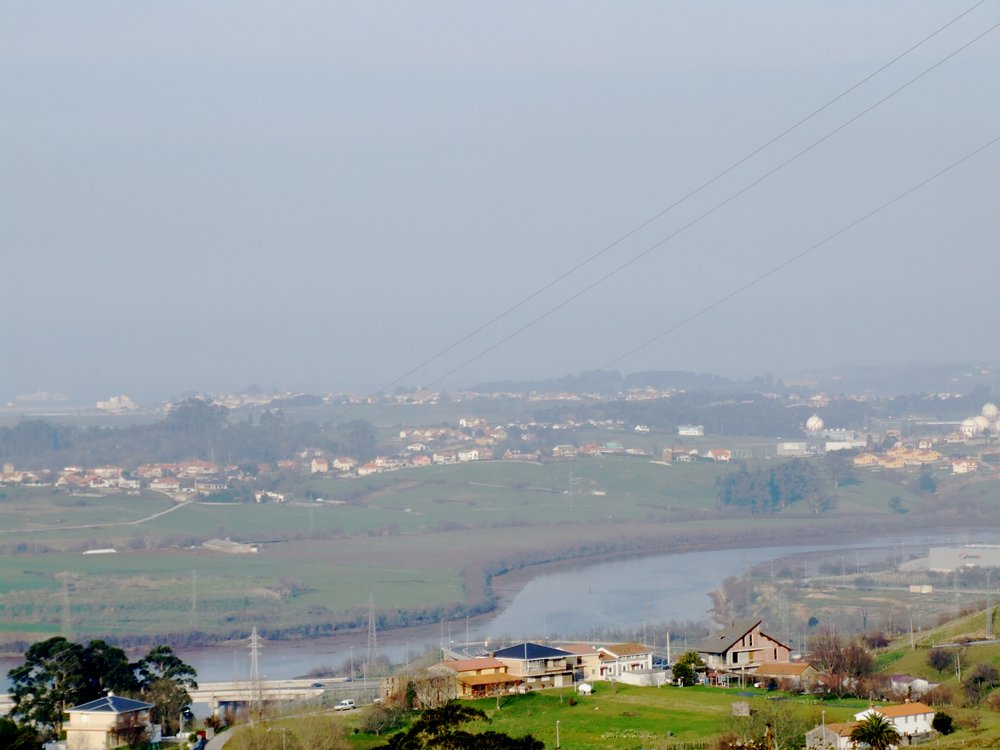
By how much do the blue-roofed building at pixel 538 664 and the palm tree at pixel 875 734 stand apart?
512 centimetres

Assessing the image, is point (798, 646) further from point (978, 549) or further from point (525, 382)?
point (525, 382)

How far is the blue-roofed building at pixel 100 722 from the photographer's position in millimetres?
15023

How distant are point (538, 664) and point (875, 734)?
5712 mm

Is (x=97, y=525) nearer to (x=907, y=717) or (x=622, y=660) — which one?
(x=622, y=660)

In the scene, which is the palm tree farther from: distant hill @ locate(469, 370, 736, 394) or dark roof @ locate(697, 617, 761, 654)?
distant hill @ locate(469, 370, 736, 394)

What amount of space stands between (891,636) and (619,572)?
22813 mm

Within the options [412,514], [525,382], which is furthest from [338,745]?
[525,382]

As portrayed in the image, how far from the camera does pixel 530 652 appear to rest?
658 inches

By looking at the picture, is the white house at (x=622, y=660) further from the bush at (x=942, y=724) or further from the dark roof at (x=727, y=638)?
the bush at (x=942, y=724)

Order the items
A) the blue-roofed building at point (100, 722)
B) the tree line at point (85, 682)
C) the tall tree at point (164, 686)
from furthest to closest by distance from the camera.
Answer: the tree line at point (85, 682) < the tall tree at point (164, 686) < the blue-roofed building at point (100, 722)

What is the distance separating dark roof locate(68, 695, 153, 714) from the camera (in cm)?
1519

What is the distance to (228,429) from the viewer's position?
7600 centimetres

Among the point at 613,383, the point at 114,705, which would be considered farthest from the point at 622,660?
the point at 613,383

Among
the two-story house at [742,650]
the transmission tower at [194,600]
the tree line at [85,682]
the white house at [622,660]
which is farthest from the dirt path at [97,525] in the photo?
the two-story house at [742,650]
